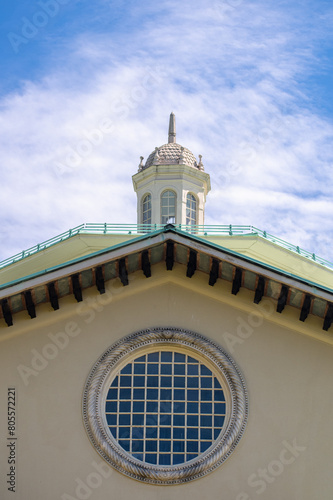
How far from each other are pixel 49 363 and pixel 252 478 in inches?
238

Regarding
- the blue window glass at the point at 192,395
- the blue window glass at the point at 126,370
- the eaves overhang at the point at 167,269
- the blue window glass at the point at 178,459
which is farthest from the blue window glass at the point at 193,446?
the eaves overhang at the point at 167,269

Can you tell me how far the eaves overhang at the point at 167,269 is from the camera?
26141mm

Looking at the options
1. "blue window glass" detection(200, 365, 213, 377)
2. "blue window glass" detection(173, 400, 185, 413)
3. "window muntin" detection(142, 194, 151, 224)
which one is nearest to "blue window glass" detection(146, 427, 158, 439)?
"blue window glass" detection(173, 400, 185, 413)

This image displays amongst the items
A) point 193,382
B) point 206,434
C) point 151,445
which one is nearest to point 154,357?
point 193,382

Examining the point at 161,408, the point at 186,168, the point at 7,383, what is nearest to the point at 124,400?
the point at 161,408

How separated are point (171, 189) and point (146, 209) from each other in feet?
4.82

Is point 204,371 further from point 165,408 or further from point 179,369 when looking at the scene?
point 165,408

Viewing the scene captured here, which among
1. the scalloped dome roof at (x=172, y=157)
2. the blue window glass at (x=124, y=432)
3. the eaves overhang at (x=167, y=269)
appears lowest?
the blue window glass at (x=124, y=432)

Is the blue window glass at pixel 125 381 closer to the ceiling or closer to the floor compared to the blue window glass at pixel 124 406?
closer to the ceiling

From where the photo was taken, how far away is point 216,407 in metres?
26.3

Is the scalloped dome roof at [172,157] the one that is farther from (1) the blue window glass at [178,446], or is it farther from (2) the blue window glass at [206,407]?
(1) the blue window glass at [178,446]

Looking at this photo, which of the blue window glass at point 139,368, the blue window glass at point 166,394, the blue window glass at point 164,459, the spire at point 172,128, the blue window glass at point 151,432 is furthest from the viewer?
the spire at point 172,128

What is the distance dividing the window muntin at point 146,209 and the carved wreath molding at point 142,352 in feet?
57.9

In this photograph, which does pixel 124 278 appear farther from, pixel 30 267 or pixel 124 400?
pixel 30 267
